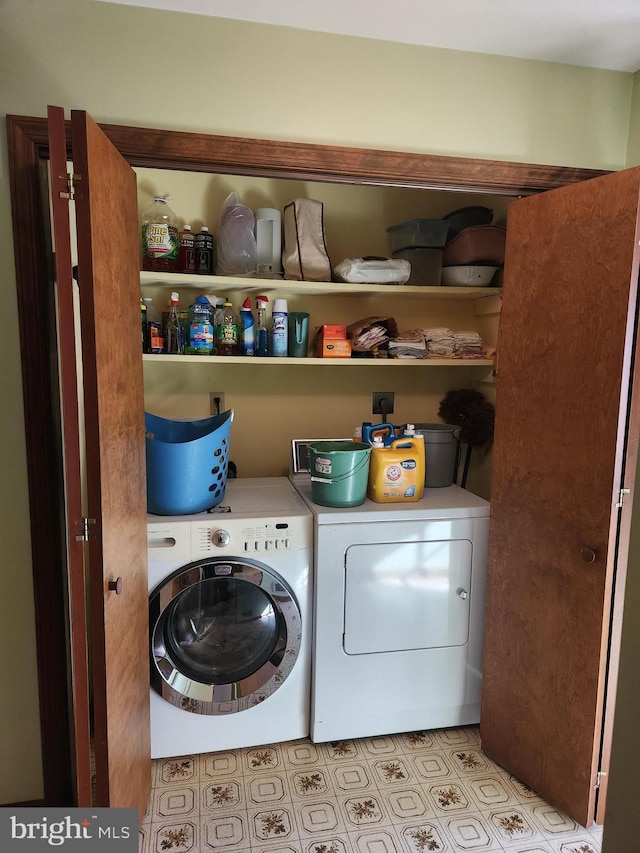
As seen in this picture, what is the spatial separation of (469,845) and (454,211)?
2524mm

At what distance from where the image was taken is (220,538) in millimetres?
1957

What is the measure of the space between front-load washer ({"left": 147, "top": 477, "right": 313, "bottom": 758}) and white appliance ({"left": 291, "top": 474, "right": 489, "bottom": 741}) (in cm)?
8

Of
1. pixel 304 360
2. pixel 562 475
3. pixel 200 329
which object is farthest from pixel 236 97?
pixel 562 475

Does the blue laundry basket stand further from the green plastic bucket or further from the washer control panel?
the green plastic bucket

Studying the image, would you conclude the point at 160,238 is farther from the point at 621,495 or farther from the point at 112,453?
the point at 621,495

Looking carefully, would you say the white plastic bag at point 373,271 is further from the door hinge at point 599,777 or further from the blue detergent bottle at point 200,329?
the door hinge at point 599,777

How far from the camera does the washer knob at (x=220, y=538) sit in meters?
1.96

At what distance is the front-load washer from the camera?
76.8 inches

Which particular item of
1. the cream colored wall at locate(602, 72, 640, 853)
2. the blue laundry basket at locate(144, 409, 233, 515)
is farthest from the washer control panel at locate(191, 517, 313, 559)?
the cream colored wall at locate(602, 72, 640, 853)

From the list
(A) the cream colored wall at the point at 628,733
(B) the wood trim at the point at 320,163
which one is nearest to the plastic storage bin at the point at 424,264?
(B) the wood trim at the point at 320,163

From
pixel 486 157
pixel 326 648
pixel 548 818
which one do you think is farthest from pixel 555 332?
pixel 548 818

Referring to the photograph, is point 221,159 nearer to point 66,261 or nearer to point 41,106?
point 41,106

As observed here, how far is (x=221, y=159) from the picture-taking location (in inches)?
66.7

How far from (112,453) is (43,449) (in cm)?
43
